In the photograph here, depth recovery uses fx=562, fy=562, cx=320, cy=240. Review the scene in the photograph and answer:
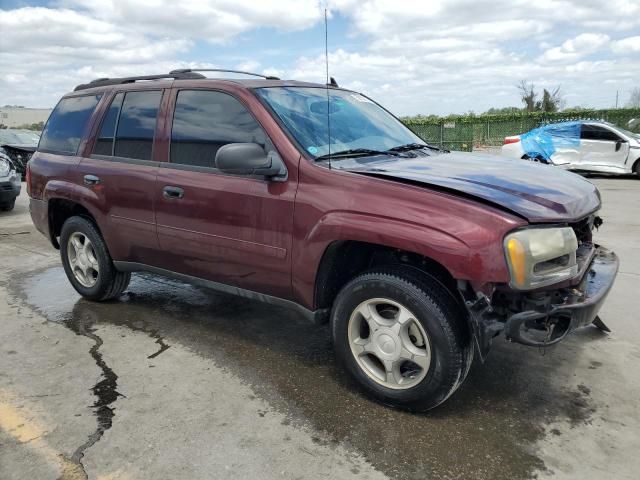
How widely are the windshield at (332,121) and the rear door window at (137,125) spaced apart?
0.96 m

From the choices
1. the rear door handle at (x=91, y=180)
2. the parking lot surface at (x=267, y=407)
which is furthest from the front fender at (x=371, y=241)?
the rear door handle at (x=91, y=180)

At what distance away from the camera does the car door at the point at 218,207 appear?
3.40 meters

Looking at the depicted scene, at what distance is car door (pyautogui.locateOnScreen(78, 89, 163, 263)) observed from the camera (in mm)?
4113

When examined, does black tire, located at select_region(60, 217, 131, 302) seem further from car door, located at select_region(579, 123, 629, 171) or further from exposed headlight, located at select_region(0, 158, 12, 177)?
car door, located at select_region(579, 123, 629, 171)

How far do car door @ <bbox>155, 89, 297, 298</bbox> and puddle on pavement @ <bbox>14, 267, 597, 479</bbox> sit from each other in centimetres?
52

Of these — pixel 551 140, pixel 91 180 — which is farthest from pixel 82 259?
pixel 551 140

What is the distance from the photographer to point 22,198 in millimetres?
12484

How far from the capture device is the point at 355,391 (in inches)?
129

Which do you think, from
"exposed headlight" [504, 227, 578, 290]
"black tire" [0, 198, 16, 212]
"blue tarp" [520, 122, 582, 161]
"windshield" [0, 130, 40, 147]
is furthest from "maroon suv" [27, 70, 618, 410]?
"windshield" [0, 130, 40, 147]

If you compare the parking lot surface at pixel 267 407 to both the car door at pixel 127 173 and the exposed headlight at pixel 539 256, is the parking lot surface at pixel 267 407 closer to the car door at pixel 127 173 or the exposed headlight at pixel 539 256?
the car door at pixel 127 173

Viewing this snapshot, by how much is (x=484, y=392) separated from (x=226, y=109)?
7.89 ft

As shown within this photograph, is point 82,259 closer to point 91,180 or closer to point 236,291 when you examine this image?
point 91,180

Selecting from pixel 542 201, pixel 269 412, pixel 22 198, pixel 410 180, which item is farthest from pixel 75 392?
pixel 22 198

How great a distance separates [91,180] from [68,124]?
2.51 ft
